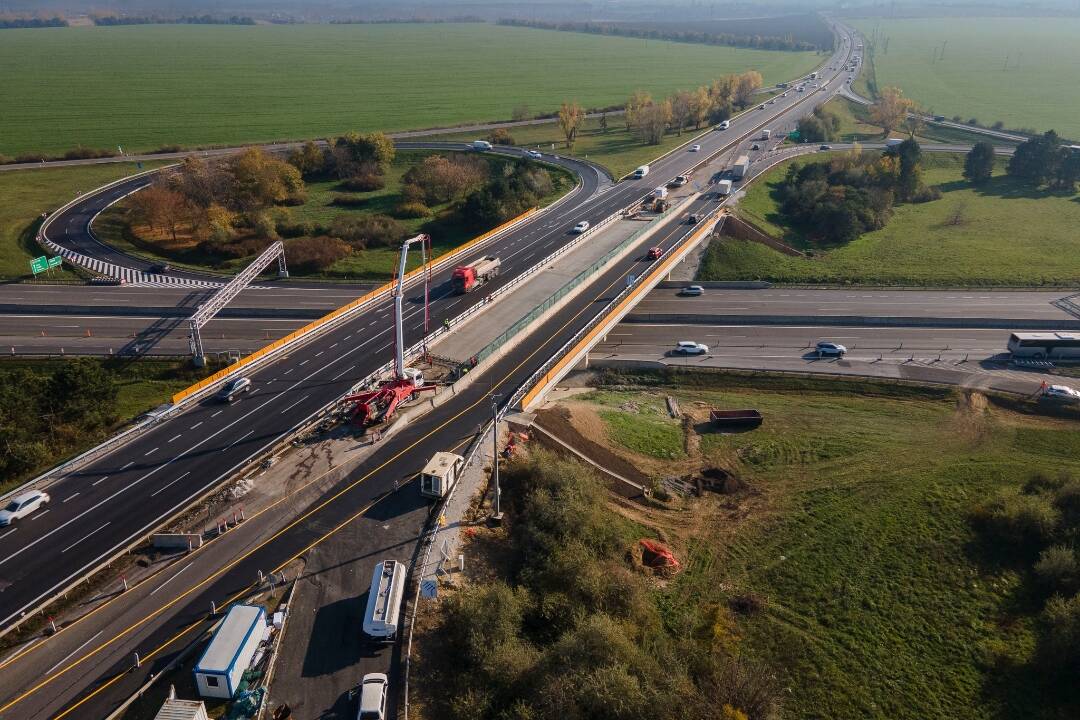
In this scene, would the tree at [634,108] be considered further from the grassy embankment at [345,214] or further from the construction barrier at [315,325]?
the construction barrier at [315,325]

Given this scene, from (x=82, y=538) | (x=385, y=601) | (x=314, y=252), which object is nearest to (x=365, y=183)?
(x=314, y=252)

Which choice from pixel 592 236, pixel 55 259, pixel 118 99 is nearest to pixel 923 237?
pixel 592 236

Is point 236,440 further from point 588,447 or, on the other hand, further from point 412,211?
point 412,211

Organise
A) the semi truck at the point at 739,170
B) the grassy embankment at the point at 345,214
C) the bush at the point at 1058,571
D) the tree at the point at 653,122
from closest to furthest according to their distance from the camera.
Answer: the bush at the point at 1058,571 → the grassy embankment at the point at 345,214 → the semi truck at the point at 739,170 → the tree at the point at 653,122

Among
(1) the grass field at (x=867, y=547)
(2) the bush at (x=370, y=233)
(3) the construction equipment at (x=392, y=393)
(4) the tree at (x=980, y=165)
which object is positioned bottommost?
(1) the grass field at (x=867, y=547)

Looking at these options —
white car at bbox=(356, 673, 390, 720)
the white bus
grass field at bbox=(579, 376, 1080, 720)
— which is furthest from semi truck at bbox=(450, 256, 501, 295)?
the white bus

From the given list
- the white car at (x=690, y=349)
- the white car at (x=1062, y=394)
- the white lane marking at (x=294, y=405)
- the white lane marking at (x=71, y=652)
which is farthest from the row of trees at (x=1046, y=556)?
the white lane marking at (x=294, y=405)

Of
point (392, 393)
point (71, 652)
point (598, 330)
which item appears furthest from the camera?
point (598, 330)

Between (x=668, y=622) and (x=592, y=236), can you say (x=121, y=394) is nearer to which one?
(x=668, y=622)

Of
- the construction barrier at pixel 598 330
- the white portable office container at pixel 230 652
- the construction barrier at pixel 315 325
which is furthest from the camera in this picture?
the construction barrier at pixel 598 330
